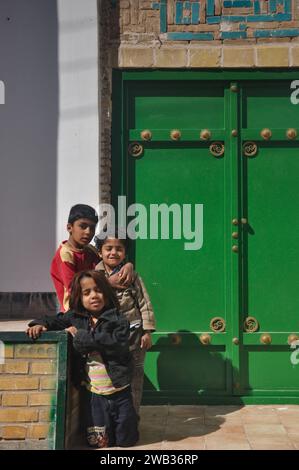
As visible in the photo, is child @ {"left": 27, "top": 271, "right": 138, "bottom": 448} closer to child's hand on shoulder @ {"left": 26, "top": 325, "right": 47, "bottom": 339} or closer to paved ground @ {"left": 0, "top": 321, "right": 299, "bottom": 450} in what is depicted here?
child's hand on shoulder @ {"left": 26, "top": 325, "right": 47, "bottom": 339}

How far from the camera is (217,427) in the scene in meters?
5.19

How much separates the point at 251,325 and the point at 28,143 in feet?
8.13

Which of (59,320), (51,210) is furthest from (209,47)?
(59,320)

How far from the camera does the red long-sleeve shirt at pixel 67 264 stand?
5062 mm

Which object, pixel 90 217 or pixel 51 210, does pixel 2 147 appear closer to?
pixel 51 210

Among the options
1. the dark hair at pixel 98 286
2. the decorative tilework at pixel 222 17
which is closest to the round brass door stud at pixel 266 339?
the dark hair at pixel 98 286

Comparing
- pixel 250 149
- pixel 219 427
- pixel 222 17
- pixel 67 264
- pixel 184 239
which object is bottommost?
pixel 219 427

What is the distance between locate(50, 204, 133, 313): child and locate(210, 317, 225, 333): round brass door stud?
1.15m

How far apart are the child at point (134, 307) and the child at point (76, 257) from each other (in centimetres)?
9

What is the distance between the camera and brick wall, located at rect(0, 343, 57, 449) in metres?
4.50

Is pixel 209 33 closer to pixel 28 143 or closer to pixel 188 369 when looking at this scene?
pixel 28 143

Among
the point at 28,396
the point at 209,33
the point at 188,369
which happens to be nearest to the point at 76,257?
the point at 28,396

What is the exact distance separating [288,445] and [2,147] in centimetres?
334

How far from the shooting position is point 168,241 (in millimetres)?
6047
